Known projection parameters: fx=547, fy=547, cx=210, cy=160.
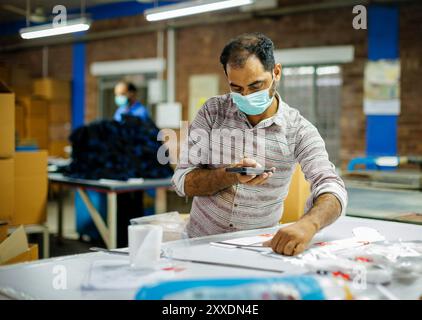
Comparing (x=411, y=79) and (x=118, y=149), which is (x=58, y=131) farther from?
(x=411, y=79)

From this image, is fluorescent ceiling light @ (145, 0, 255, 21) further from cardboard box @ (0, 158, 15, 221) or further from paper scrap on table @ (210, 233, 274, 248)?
paper scrap on table @ (210, 233, 274, 248)

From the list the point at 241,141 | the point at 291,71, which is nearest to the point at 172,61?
the point at 291,71

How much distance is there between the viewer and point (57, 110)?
10.8m

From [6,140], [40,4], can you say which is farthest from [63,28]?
[40,4]

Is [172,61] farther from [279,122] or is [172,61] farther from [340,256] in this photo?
[340,256]

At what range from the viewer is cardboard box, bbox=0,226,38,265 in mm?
2010

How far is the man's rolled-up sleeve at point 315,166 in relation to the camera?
1973 mm

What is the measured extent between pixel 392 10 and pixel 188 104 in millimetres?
3653

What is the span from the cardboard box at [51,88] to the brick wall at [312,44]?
489 millimetres

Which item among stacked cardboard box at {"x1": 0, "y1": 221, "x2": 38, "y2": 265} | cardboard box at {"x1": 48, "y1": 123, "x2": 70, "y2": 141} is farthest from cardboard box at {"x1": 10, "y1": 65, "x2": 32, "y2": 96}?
stacked cardboard box at {"x1": 0, "y1": 221, "x2": 38, "y2": 265}

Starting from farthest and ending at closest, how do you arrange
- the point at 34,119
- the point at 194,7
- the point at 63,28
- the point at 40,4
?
the point at 34,119
the point at 40,4
the point at 63,28
the point at 194,7

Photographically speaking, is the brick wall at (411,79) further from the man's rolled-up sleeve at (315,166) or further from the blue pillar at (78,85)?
the blue pillar at (78,85)

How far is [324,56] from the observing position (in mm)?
7668

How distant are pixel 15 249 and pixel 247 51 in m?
1.16
